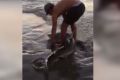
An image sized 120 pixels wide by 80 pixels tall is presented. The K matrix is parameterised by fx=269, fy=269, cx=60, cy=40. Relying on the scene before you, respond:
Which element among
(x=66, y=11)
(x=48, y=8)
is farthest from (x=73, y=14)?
(x=48, y=8)

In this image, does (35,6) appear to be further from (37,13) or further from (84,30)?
(84,30)

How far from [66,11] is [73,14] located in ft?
0.16

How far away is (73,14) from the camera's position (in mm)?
1769

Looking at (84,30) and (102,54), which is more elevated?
(84,30)

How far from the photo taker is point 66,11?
69.7 inches

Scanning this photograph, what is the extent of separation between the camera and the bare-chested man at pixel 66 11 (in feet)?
5.80

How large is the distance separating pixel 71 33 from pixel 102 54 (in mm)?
251

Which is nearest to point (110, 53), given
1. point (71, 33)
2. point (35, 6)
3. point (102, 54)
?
point (102, 54)

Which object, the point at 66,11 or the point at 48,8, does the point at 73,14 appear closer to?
the point at 66,11

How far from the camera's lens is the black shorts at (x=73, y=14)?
1766 mm

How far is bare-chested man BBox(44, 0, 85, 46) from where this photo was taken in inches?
69.6

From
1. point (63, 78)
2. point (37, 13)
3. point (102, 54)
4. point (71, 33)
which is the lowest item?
point (63, 78)

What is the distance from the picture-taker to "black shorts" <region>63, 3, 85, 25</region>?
177 cm

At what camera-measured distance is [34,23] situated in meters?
1.77
